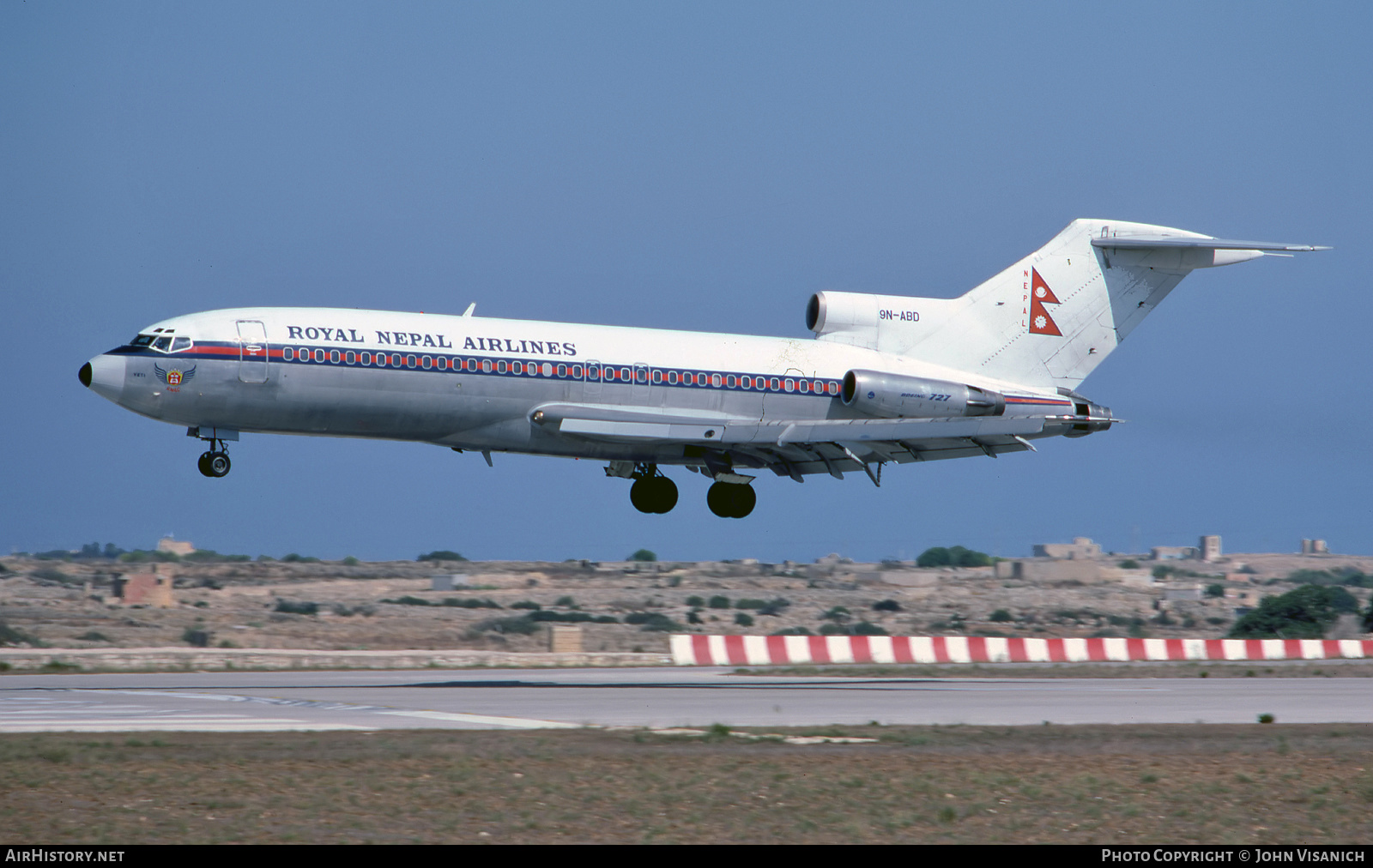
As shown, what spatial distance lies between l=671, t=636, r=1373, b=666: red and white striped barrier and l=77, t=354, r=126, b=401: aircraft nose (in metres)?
14.9

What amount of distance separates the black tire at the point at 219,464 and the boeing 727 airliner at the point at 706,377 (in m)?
0.04

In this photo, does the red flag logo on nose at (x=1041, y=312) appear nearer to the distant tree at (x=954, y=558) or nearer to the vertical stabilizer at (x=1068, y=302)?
the vertical stabilizer at (x=1068, y=302)

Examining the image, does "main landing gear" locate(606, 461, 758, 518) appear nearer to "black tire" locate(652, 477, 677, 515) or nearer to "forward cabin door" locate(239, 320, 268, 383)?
"black tire" locate(652, 477, 677, 515)

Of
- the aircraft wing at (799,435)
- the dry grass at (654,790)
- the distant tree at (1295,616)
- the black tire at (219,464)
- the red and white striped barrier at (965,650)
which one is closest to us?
the dry grass at (654,790)

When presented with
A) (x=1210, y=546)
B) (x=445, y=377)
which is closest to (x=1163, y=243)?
(x=445, y=377)

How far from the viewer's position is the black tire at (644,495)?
34.0 meters

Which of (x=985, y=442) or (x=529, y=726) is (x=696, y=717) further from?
(x=985, y=442)

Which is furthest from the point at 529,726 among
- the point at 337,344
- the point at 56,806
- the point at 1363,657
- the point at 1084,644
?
the point at 1363,657

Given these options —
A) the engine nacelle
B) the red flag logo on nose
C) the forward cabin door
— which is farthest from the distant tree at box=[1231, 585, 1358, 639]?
the forward cabin door

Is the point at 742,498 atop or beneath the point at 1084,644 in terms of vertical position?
atop

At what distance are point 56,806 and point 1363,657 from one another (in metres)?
38.4

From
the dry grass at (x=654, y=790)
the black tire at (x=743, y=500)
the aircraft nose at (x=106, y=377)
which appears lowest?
the dry grass at (x=654, y=790)

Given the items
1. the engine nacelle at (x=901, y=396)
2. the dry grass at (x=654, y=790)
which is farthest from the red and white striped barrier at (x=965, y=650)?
the dry grass at (x=654, y=790)

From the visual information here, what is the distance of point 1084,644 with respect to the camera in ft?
137
